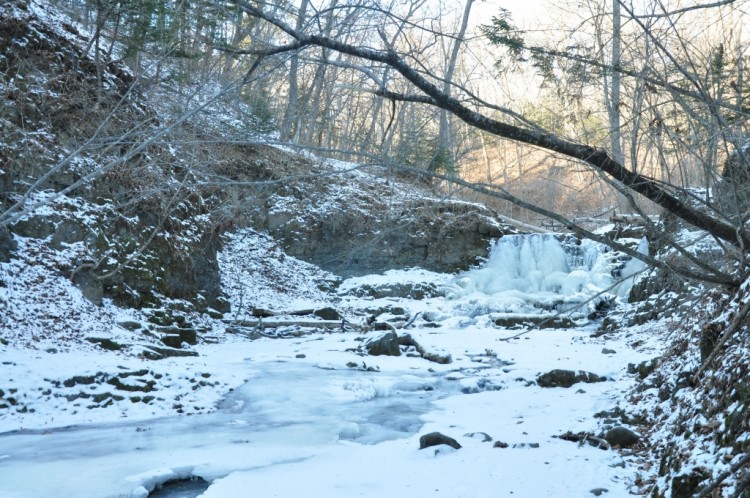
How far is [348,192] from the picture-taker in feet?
66.0

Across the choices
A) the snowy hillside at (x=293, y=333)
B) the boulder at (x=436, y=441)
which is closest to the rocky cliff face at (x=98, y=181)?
the snowy hillside at (x=293, y=333)

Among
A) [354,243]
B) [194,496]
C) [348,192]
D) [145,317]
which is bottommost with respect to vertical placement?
[194,496]

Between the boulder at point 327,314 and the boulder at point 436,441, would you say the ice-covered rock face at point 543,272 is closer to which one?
the boulder at point 327,314

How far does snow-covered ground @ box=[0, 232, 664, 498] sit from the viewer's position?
Result: 488 centimetres

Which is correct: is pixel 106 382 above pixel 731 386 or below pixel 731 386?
below

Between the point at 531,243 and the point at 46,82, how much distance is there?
1376 centimetres

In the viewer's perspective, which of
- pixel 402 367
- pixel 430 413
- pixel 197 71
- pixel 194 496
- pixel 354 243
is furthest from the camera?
pixel 354 243

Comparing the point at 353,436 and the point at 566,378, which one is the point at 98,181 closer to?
the point at 353,436

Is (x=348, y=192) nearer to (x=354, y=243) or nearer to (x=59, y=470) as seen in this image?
(x=354, y=243)

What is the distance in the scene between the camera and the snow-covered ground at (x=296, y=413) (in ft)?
16.0

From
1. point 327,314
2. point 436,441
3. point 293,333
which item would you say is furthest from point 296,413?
point 327,314

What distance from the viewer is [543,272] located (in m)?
18.5

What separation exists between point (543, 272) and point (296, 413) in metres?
12.4

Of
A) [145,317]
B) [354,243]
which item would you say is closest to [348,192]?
[354,243]
